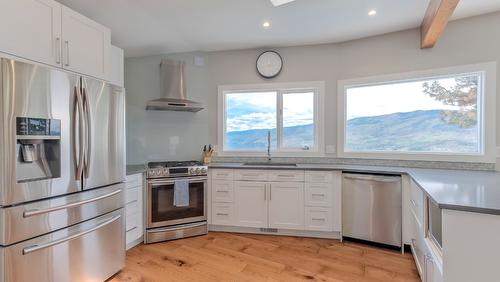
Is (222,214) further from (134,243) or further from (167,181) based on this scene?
(134,243)

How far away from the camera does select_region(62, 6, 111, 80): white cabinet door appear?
6.33 feet

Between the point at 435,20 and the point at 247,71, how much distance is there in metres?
2.27

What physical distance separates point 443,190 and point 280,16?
2216 millimetres

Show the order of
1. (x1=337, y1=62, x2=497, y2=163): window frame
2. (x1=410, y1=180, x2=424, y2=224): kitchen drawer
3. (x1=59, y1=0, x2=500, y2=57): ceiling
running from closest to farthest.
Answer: (x1=410, y1=180, x2=424, y2=224): kitchen drawer
(x1=59, y1=0, x2=500, y2=57): ceiling
(x1=337, y1=62, x2=497, y2=163): window frame

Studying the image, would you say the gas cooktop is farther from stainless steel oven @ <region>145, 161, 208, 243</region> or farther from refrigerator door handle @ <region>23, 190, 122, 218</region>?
refrigerator door handle @ <region>23, 190, 122, 218</region>

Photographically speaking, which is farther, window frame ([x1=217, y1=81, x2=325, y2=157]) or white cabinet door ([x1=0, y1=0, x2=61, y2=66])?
window frame ([x1=217, y1=81, x2=325, y2=157])

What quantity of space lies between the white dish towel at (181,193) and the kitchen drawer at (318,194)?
4.97 feet

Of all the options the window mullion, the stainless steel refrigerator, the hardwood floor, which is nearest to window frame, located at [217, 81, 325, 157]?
the window mullion

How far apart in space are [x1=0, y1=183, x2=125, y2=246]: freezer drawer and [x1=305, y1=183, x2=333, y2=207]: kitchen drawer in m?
2.15

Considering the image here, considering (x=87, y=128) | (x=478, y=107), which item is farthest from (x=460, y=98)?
(x=87, y=128)

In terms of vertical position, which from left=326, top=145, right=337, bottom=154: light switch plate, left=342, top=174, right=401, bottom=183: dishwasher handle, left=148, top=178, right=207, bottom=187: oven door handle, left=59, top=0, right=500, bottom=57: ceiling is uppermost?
left=59, top=0, right=500, bottom=57: ceiling

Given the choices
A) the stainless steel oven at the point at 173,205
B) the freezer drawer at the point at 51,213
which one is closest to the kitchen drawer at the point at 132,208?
the stainless steel oven at the point at 173,205

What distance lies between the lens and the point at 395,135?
3090mm

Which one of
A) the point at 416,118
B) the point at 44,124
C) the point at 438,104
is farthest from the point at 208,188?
the point at 438,104
